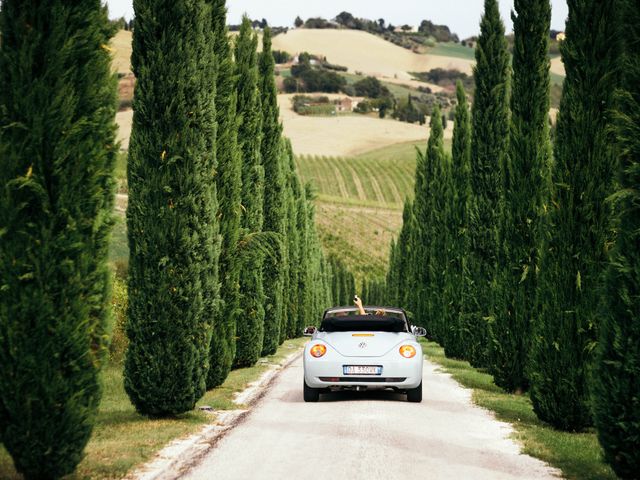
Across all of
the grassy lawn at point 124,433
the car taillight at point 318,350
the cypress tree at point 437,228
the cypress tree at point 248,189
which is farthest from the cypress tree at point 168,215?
the cypress tree at point 437,228

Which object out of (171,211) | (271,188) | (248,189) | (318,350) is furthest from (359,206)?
(171,211)

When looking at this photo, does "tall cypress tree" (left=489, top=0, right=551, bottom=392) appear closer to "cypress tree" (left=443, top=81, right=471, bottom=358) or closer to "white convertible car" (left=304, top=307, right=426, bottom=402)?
"white convertible car" (left=304, top=307, right=426, bottom=402)

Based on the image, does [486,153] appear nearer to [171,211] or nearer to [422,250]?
[171,211]

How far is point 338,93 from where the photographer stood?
194m

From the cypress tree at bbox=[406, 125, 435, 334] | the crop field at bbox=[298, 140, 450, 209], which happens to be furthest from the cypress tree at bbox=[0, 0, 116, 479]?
the crop field at bbox=[298, 140, 450, 209]

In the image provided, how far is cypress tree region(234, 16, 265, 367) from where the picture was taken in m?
22.2

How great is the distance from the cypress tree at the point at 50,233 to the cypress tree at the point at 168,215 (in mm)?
4200

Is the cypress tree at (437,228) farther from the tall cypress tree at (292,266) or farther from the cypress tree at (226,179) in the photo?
the cypress tree at (226,179)

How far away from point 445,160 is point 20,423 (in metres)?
30.8

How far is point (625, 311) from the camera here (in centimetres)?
818

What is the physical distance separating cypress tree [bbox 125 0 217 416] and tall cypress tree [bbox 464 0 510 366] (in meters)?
10.8

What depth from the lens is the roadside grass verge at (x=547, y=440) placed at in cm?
904

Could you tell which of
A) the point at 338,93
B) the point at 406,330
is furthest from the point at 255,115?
the point at 338,93

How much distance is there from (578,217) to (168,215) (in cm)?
576
